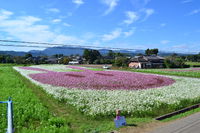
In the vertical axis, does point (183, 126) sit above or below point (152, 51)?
below

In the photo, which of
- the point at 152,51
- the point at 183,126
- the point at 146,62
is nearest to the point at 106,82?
the point at 183,126

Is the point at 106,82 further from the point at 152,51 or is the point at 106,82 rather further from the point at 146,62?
the point at 152,51

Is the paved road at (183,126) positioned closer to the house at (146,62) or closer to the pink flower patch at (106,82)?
the pink flower patch at (106,82)

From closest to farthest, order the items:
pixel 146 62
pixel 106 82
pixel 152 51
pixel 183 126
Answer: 1. pixel 183 126
2. pixel 106 82
3. pixel 146 62
4. pixel 152 51

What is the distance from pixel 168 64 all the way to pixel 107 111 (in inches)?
2330

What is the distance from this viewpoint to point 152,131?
6.88 m

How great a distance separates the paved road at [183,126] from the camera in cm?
685

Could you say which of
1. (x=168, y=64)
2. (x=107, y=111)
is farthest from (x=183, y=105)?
(x=168, y=64)

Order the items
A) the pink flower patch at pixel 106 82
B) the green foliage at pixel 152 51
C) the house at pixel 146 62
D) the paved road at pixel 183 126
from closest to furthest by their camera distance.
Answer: the paved road at pixel 183 126 < the pink flower patch at pixel 106 82 < the house at pixel 146 62 < the green foliage at pixel 152 51

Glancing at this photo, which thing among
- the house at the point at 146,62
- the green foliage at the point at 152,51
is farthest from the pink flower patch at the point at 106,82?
the green foliage at the point at 152,51

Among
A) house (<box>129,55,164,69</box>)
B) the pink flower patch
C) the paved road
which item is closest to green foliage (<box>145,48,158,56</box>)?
house (<box>129,55,164,69</box>)

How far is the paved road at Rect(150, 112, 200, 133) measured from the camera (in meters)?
6.85

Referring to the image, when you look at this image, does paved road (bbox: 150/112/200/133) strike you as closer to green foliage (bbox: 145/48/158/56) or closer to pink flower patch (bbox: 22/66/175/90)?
pink flower patch (bbox: 22/66/175/90)

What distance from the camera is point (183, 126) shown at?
7.36 meters
